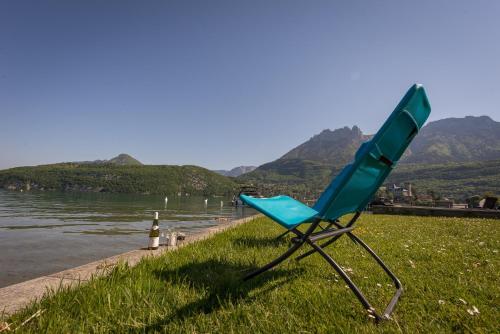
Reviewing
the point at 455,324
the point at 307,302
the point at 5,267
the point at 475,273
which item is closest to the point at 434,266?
the point at 475,273

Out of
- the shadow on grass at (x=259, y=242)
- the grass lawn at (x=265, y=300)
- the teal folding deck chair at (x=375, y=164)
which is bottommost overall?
the shadow on grass at (x=259, y=242)

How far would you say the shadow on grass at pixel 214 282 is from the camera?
7.72ft

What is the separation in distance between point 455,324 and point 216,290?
80.1 inches

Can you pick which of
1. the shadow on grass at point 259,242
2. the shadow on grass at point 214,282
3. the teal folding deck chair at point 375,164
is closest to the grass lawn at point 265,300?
the shadow on grass at point 214,282

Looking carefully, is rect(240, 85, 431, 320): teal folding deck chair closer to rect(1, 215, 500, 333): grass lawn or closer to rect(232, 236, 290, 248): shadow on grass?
rect(1, 215, 500, 333): grass lawn

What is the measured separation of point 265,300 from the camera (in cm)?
264

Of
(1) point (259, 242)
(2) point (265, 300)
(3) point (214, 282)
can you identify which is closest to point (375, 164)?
(2) point (265, 300)

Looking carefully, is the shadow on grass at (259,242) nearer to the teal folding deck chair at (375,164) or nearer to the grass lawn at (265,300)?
the grass lawn at (265,300)

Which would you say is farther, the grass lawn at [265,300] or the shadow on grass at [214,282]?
the shadow on grass at [214,282]

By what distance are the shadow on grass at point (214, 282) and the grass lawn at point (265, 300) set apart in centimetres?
1

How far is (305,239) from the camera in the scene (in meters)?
2.44

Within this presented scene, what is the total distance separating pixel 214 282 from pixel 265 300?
0.68m

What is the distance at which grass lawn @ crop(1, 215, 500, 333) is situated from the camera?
2080mm

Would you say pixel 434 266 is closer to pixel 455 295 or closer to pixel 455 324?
pixel 455 295
